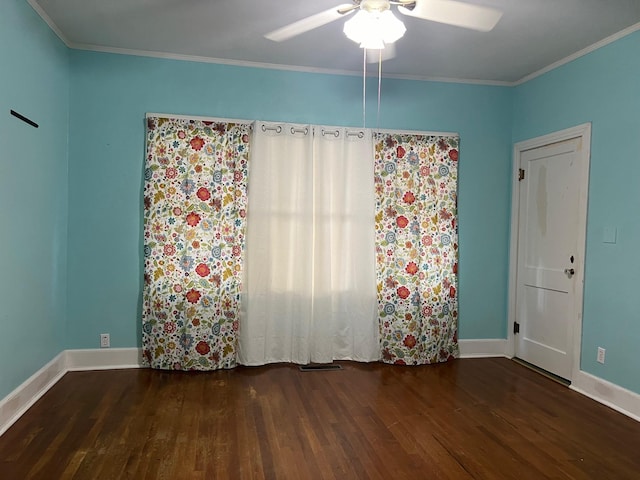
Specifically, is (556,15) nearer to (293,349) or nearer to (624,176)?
(624,176)

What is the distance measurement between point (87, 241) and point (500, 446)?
3364 millimetres

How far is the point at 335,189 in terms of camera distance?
13.7 ft

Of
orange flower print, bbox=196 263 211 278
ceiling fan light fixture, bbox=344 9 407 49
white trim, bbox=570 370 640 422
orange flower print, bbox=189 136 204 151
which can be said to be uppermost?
ceiling fan light fixture, bbox=344 9 407 49

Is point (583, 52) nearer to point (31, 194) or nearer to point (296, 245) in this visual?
point (296, 245)

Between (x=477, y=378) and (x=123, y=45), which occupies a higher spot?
(x=123, y=45)

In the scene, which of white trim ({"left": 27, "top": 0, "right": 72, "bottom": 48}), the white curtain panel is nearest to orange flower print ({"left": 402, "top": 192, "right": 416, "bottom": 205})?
the white curtain panel

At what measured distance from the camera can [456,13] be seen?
3.04 metres

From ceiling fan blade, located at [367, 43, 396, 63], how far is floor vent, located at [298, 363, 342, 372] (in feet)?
8.44

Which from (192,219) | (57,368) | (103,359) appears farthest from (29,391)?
(192,219)

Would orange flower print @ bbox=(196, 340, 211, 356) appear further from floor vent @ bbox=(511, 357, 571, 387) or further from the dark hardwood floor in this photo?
floor vent @ bbox=(511, 357, 571, 387)

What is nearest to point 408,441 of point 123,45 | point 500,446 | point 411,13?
point 500,446

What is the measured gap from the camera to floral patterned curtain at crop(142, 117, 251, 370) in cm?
385

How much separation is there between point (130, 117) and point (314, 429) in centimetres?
284

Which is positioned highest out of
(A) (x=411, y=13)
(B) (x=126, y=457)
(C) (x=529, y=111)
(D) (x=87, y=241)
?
→ (A) (x=411, y=13)
